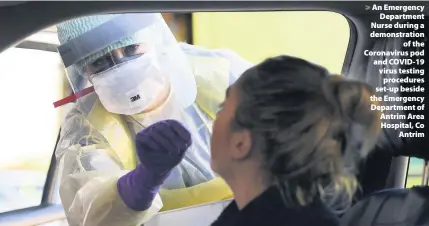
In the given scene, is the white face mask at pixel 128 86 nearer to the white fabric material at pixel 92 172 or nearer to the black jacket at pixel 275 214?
the white fabric material at pixel 92 172

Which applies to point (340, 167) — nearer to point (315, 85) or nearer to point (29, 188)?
point (315, 85)

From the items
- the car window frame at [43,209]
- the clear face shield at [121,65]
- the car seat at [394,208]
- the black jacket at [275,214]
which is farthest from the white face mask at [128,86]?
the car seat at [394,208]

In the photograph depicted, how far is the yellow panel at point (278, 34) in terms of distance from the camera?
106 cm

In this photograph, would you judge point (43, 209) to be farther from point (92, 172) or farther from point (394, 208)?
point (394, 208)

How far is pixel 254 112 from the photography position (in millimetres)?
987

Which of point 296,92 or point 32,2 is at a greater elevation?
point 32,2

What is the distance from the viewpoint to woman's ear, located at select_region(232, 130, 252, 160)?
992 millimetres

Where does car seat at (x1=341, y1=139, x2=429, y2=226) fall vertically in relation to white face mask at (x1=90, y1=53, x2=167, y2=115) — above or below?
below

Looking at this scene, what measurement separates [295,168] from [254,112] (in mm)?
123

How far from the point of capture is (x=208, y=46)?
106cm

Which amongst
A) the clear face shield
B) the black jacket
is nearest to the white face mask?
the clear face shield

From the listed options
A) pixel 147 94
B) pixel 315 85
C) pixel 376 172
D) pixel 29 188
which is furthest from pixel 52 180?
pixel 376 172

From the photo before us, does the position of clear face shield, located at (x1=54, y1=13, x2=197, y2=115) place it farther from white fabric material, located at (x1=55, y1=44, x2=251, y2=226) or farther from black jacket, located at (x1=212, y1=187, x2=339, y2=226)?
black jacket, located at (x1=212, y1=187, x2=339, y2=226)

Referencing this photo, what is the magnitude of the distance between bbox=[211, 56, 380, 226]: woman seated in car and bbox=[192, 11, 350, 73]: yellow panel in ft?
0.12
